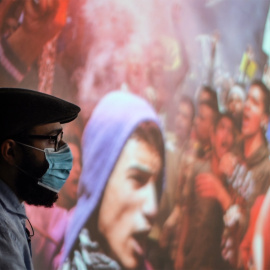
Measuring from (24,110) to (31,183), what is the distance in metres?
0.24

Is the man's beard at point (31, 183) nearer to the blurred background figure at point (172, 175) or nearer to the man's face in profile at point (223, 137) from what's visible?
the blurred background figure at point (172, 175)

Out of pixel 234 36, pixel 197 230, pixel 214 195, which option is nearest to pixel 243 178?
pixel 214 195

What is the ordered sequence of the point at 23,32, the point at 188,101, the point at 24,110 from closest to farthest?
the point at 24,110, the point at 23,32, the point at 188,101

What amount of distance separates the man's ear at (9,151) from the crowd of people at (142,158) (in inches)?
56.1

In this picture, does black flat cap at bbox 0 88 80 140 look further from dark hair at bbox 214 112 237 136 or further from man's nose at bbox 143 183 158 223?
dark hair at bbox 214 112 237 136

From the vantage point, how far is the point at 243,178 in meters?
3.24

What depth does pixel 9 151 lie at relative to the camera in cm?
147

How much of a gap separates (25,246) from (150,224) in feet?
5.72

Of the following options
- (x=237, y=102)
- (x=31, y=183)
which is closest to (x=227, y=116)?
(x=237, y=102)

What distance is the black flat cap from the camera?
4.63 feet

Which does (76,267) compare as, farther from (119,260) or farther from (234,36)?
(234,36)

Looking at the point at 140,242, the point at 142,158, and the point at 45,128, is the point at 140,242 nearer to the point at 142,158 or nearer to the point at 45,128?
the point at 142,158

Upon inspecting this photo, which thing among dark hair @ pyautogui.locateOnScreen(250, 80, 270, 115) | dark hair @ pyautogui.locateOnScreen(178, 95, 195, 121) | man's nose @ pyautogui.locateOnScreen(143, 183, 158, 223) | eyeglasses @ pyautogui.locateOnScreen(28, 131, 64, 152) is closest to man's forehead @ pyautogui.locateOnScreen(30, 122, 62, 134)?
eyeglasses @ pyautogui.locateOnScreen(28, 131, 64, 152)

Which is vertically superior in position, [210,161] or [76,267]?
[210,161]
